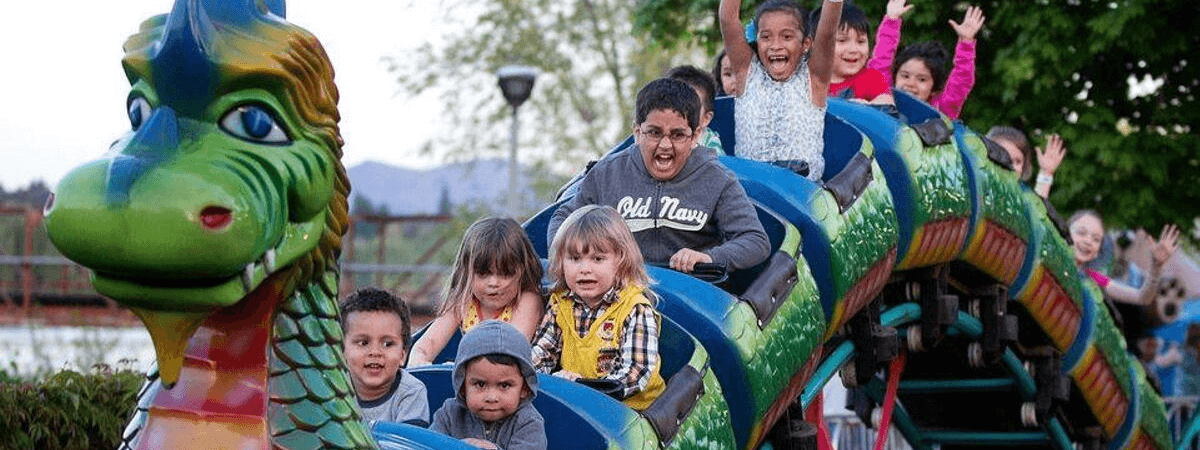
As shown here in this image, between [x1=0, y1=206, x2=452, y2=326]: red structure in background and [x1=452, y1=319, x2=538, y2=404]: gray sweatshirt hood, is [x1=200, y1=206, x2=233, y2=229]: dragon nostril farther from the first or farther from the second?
[x1=0, y1=206, x2=452, y2=326]: red structure in background

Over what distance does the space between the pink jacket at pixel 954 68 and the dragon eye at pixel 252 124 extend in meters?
4.76

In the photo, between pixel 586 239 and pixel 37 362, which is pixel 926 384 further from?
pixel 37 362

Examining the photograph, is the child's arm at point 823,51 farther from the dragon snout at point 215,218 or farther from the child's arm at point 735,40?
the dragon snout at point 215,218

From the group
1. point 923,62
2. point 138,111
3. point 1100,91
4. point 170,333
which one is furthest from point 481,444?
point 1100,91

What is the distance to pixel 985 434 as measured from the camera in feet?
27.6

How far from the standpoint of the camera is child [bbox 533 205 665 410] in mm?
4293

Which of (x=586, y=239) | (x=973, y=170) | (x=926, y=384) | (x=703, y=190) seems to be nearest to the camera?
(x=586, y=239)

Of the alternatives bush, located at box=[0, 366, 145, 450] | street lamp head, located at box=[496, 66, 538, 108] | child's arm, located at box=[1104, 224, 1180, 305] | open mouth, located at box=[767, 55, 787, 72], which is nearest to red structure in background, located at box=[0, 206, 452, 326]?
street lamp head, located at box=[496, 66, 538, 108]

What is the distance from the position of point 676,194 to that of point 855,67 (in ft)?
6.62

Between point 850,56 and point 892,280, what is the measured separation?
90cm

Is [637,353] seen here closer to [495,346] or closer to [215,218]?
[495,346]

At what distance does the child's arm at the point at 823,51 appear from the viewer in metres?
5.52

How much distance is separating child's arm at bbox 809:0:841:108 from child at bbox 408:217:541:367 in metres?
1.51

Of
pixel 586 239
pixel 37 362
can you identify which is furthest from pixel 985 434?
pixel 37 362
